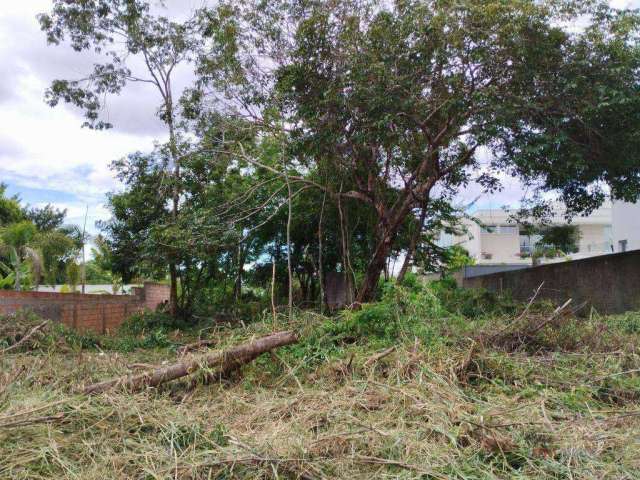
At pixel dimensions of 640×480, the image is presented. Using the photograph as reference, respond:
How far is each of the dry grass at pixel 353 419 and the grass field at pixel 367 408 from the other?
0.04ft

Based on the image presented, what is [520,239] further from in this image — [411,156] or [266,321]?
[266,321]

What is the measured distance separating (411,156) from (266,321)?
19.7ft

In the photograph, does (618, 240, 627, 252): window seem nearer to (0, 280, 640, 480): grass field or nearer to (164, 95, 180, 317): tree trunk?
(0, 280, 640, 480): grass field

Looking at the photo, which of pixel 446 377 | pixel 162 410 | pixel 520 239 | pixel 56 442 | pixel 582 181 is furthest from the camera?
pixel 520 239

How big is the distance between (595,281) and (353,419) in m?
8.35

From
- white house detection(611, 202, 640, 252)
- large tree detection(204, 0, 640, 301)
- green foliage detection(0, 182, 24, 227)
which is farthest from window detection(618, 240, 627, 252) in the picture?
green foliage detection(0, 182, 24, 227)

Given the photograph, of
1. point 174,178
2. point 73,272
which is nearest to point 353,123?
point 174,178

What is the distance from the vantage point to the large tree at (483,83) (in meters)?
8.13

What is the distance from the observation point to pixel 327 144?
10070 mm

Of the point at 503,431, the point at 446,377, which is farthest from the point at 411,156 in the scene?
the point at 503,431

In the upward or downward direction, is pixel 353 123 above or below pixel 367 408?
above

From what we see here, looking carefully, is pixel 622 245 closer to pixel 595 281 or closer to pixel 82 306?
pixel 595 281

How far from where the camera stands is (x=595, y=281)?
34.5 feet

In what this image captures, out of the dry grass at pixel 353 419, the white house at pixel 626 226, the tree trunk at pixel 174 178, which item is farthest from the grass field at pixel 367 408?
the white house at pixel 626 226
